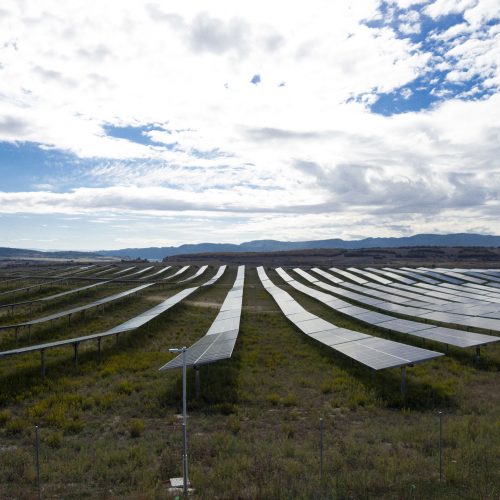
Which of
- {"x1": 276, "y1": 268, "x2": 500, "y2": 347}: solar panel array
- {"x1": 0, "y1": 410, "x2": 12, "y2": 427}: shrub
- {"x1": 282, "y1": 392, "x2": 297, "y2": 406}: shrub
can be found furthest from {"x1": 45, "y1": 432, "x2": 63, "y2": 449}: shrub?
{"x1": 276, "y1": 268, "x2": 500, "y2": 347}: solar panel array

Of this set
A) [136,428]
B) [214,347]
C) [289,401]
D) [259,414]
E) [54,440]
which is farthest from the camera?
[214,347]

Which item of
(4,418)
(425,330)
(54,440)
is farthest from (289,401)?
(425,330)

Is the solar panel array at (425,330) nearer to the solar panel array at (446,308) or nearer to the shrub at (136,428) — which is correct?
the solar panel array at (446,308)

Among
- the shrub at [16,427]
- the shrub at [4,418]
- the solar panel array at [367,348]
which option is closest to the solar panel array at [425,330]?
the solar panel array at [367,348]

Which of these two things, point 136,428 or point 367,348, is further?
point 367,348

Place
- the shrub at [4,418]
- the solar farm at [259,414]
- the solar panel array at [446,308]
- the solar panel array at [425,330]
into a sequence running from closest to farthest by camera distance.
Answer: the solar farm at [259,414] < the shrub at [4,418] < the solar panel array at [425,330] < the solar panel array at [446,308]

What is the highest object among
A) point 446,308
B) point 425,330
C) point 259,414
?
point 425,330

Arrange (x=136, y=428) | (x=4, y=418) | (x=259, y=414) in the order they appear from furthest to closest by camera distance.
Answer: (x=259, y=414)
(x=4, y=418)
(x=136, y=428)

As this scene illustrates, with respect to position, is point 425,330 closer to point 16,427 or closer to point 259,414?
point 259,414

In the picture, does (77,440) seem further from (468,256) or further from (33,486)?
(468,256)

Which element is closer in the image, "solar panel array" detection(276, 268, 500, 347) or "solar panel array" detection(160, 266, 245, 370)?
"solar panel array" detection(160, 266, 245, 370)

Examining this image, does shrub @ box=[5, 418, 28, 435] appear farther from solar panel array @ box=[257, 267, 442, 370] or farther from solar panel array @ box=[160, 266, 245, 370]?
solar panel array @ box=[257, 267, 442, 370]
